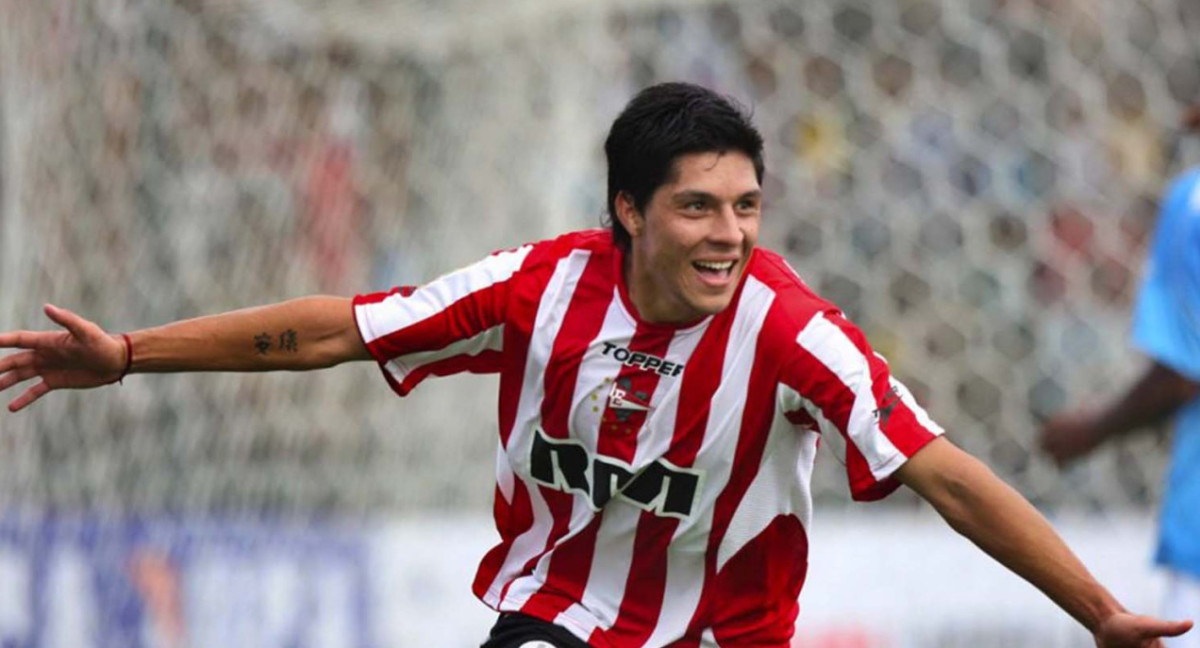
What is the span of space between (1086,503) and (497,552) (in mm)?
3979

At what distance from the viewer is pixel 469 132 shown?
8086 millimetres

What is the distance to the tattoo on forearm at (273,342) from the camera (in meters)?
3.92

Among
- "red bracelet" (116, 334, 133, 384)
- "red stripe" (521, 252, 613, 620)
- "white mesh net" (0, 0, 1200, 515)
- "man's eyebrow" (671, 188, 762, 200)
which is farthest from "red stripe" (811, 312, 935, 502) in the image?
"white mesh net" (0, 0, 1200, 515)

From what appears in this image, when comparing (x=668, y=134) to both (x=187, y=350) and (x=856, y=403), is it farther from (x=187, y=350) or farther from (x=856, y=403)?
(x=187, y=350)

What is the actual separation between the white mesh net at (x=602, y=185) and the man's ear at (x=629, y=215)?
353 centimetres

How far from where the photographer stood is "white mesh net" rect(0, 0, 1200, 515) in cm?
733

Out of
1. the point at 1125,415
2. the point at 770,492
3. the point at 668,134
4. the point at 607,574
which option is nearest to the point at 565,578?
the point at 607,574

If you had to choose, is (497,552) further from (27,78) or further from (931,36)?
(931,36)

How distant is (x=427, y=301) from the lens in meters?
3.96

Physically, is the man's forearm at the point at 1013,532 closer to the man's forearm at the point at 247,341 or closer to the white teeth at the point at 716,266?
the white teeth at the point at 716,266

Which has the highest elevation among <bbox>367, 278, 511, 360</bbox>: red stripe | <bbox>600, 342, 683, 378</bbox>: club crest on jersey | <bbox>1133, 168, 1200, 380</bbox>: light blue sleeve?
<bbox>1133, 168, 1200, 380</bbox>: light blue sleeve

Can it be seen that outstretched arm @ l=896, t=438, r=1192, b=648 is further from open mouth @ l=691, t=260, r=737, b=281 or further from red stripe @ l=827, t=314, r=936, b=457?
open mouth @ l=691, t=260, r=737, b=281

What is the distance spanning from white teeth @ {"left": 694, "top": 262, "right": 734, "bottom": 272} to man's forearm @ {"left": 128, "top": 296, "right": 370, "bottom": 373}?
77cm

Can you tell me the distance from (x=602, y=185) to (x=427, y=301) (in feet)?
12.3
